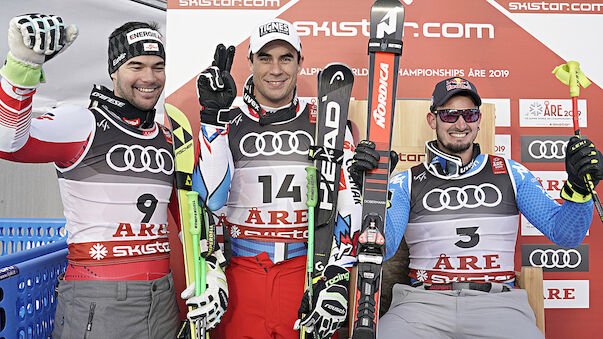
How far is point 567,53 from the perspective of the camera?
9.88ft

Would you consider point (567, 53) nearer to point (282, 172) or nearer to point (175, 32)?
point (282, 172)

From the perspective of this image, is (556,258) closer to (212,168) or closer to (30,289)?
(212,168)

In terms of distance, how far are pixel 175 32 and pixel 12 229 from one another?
158 centimetres

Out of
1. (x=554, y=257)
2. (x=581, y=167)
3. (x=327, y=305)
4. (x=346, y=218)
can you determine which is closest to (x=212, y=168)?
(x=346, y=218)

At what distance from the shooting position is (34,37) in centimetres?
159

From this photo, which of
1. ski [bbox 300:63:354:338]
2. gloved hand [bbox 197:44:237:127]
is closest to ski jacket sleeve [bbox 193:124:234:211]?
gloved hand [bbox 197:44:237:127]

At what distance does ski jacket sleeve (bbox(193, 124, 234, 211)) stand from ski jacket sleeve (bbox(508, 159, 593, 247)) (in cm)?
144

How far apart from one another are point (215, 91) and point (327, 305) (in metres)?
1.00

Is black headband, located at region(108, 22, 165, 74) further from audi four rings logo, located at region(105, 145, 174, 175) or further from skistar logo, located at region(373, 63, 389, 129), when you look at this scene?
skistar logo, located at region(373, 63, 389, 129)

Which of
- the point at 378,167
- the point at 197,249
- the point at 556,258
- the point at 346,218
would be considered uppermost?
the point at 378,167

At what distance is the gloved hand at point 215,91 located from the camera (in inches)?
74.9

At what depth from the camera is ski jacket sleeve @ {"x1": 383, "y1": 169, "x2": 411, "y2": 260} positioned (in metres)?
2.17

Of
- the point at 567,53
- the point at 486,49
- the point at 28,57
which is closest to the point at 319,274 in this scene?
the point at 28,57

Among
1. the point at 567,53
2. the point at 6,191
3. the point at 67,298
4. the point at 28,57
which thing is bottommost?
the point at 67,298
